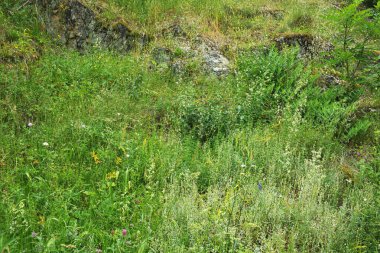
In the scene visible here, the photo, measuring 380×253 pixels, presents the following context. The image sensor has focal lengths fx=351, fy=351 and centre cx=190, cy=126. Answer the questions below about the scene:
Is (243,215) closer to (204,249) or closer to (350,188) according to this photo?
(204,249)

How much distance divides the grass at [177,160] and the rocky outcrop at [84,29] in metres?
0.71

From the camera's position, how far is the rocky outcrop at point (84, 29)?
8.34 metres

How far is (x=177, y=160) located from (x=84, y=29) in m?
5.15

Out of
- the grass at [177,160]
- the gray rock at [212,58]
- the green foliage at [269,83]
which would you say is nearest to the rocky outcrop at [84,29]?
the grass at [177,160]

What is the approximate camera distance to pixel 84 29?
329 inches

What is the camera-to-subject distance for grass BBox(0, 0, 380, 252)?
3.48 metres

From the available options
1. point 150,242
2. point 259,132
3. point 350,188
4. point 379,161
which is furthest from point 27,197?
point 379,161

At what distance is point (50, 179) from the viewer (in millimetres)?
3982

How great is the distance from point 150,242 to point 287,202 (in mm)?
1736

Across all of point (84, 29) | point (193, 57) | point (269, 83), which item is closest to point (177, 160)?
point (269, 83)

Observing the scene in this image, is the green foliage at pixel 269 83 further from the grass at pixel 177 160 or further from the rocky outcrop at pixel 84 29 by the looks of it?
the rocky outcrop at pixel 84 29

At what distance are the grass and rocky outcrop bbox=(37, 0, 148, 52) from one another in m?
0.71

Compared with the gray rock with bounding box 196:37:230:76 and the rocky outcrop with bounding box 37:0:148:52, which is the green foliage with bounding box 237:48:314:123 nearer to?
the gray rock with bounding box 196:37:230:76

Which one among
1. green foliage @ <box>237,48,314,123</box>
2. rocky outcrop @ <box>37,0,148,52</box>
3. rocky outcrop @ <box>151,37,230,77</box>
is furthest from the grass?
rocky outcrop @ <box>37,0,148,52</box>
